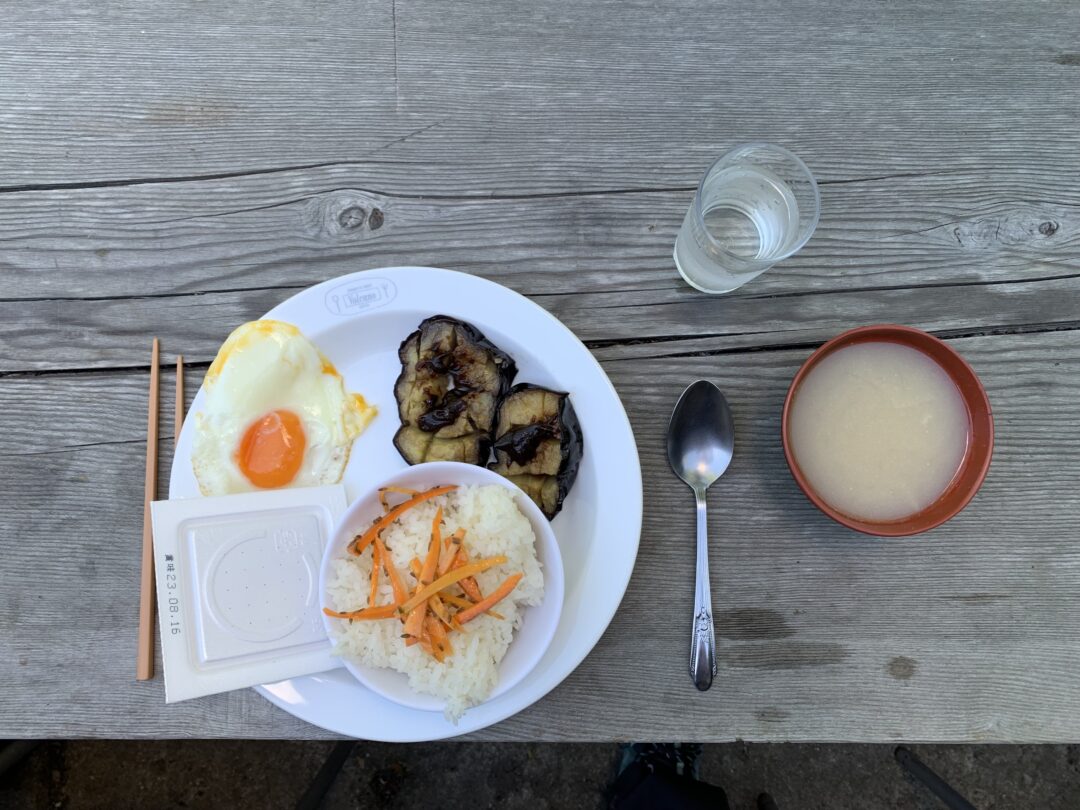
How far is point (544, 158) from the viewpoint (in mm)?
A: 1818

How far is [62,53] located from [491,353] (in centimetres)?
154

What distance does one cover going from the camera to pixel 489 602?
4.71ft

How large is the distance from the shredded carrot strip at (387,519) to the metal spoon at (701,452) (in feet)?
2.03

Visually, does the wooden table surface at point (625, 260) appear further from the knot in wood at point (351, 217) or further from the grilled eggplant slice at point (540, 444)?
the grilled eggplant slice at point (540, 444)

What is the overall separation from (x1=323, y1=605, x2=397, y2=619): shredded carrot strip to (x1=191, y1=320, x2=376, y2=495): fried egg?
14.9 inches

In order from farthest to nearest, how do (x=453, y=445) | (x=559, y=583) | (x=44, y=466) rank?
(x=44, y=466) → (x=453, y=445) → (x=559, y=583)

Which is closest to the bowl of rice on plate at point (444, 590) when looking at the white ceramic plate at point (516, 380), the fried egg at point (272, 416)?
the white ceramic plate at point (516, 380)

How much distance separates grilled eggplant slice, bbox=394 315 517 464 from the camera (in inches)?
64.0

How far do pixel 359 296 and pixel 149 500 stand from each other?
0.78 m

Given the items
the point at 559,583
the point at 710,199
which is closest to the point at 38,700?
the point at 559,583

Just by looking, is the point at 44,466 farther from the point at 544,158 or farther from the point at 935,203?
the point at 935,203

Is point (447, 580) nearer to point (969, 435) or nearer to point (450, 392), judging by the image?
point (450, 392)

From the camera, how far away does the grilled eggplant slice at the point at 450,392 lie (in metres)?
1.63

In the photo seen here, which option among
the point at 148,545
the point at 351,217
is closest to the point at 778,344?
the point at 351,217
